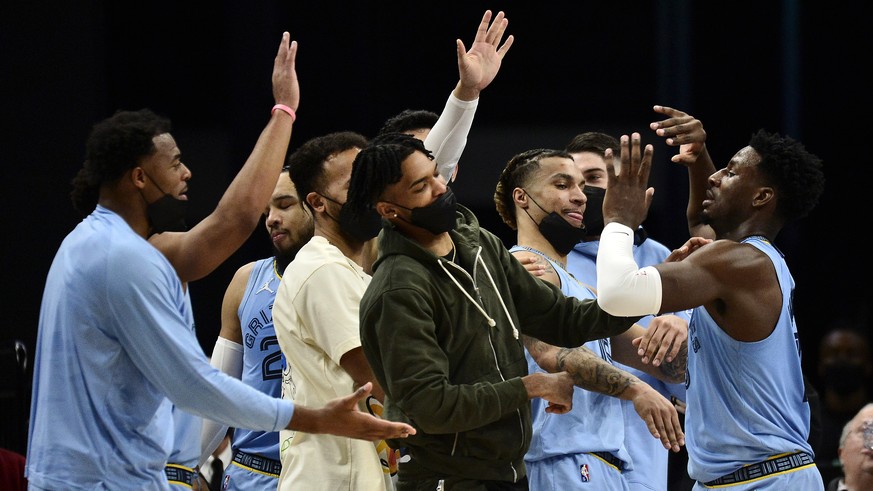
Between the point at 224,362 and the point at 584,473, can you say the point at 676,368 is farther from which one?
the point at 224,362

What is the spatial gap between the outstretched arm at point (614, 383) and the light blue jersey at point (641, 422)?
0.61 m

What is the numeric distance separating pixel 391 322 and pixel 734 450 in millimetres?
1328

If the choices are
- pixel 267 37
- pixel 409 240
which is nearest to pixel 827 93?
pixel 267 37

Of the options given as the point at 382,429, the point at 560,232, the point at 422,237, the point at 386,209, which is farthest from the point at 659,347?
the point at 382,429

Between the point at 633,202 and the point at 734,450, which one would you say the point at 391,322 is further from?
the point at 734,450

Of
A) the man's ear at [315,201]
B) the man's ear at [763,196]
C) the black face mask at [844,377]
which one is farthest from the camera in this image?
the black face mask at [844,377]

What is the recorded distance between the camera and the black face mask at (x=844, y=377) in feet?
24.0

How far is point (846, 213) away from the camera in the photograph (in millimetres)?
8062

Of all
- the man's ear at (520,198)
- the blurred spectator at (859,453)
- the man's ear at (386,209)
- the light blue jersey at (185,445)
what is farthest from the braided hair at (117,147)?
the blurred spectator at (859,453)

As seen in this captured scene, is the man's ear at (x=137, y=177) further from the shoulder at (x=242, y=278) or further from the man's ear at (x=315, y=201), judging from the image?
the shoulder at (x=242, y=278)

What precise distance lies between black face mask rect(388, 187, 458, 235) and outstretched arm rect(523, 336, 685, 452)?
573 mm

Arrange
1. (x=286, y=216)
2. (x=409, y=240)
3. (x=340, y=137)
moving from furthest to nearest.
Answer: (x=286, y=216) < (x=340, y=137) < (x=409, y=240)

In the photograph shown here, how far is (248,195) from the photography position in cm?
325

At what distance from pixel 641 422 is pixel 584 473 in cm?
63
